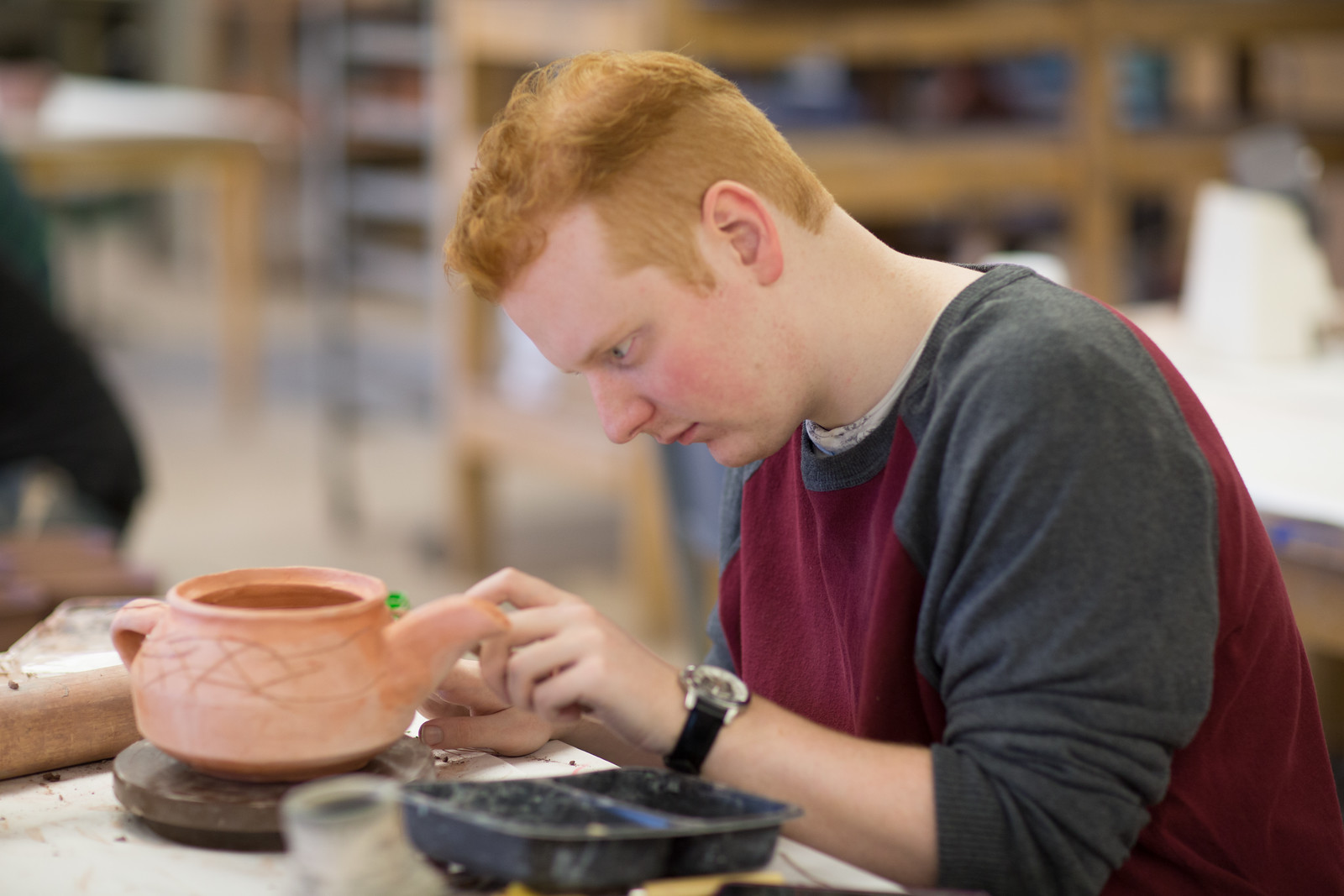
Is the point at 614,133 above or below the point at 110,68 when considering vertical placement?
below

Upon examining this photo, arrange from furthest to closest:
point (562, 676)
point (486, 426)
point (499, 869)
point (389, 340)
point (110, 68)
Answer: point (110, 68) → point (389, 340) → point (486, 426) → point (562, 676) → point (499, 869)

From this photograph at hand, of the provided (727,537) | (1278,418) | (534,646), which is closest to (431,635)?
(534,646)

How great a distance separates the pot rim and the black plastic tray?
12cm

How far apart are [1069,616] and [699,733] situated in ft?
0.72

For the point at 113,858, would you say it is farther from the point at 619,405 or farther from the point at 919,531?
the point at 919,531

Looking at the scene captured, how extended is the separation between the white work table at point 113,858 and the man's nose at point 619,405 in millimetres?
229

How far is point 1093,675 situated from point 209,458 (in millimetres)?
4101

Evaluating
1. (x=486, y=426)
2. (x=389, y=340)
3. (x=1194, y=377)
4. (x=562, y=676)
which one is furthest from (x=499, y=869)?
(x=389, y=340)

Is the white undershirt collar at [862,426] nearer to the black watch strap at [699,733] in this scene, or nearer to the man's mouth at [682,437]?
the man's mouth at [682,437]

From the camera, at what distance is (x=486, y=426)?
3346 millimetres

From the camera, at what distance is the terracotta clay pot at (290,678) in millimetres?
775

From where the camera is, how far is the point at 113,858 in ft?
2.59

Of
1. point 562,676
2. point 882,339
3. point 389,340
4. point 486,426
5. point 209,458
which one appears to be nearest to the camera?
point 562,676

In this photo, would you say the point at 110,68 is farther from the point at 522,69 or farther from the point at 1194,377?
the point at 1194,377
